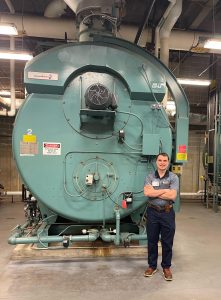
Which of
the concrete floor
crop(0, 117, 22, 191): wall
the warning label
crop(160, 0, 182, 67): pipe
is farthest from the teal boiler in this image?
crop(0, 117, 22, 191): wall

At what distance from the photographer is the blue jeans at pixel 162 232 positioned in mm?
2695

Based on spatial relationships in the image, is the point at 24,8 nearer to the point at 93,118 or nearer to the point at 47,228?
the point at 93,118

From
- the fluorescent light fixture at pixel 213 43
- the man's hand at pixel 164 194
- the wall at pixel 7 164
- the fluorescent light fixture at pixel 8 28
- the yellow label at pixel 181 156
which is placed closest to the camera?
the man's hand at pixel 164 194

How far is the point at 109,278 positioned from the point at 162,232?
2.38ft

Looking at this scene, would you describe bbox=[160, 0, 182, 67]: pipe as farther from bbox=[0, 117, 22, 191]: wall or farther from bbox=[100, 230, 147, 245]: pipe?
bbox=[0, 117, 22, 191]: wall

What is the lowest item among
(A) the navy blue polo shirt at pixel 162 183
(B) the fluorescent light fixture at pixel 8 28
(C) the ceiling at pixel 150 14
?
(A) the navy blue polo shirt at pixel 162 183

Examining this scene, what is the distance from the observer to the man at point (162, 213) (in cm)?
268

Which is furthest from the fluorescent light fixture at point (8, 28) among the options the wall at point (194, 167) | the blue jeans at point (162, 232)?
the wall at point (194, 167)

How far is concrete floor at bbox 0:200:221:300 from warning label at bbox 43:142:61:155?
4.18 ft

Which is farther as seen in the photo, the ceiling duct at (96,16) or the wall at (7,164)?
the wall at (7,164)

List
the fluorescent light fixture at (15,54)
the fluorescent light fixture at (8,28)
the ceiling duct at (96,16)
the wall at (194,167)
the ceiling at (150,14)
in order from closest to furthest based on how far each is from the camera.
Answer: the ceiling duct at (96,16) → the fluorescent light fixture at (8,28) → the fluorescent light fixture at (15,54) → the ceiling at (150,14) → the wall at (194,167)

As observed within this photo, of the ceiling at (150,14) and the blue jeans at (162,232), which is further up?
the ceiling at (150,14)

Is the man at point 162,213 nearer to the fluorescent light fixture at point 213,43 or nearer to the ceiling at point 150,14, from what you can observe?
the fluorescent light fixture at point 213,43

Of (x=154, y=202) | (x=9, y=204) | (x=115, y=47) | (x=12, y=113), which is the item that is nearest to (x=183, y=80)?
(x=115, y=47)
